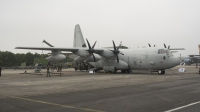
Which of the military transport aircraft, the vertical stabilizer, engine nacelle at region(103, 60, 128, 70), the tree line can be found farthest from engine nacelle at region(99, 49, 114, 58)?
the tree line

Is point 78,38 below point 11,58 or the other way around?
the other way around

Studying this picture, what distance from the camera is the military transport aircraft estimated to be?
95.3 feet

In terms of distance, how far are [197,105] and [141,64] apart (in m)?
23.0

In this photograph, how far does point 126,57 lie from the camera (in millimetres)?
33531

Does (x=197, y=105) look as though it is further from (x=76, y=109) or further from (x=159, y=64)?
(x=159, y=64)

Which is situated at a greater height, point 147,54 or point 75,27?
point 75,27

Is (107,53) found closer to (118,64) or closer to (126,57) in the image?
(118,64)

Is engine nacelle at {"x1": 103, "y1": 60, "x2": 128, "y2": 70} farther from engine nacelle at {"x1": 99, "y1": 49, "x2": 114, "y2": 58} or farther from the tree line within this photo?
the tree line

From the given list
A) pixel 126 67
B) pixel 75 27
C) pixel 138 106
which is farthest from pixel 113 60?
pixel 138 106

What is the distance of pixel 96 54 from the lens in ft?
118

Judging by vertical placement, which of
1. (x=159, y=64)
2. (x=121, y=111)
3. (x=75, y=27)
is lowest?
(x=121, y=111)

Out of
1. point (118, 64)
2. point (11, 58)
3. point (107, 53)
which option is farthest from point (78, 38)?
point (11, 58)

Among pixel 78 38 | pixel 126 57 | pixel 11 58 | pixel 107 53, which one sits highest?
pixel 78 38

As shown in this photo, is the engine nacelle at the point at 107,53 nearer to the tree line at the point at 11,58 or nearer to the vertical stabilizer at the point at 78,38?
the vertical stabilizer at the point at 78,38
